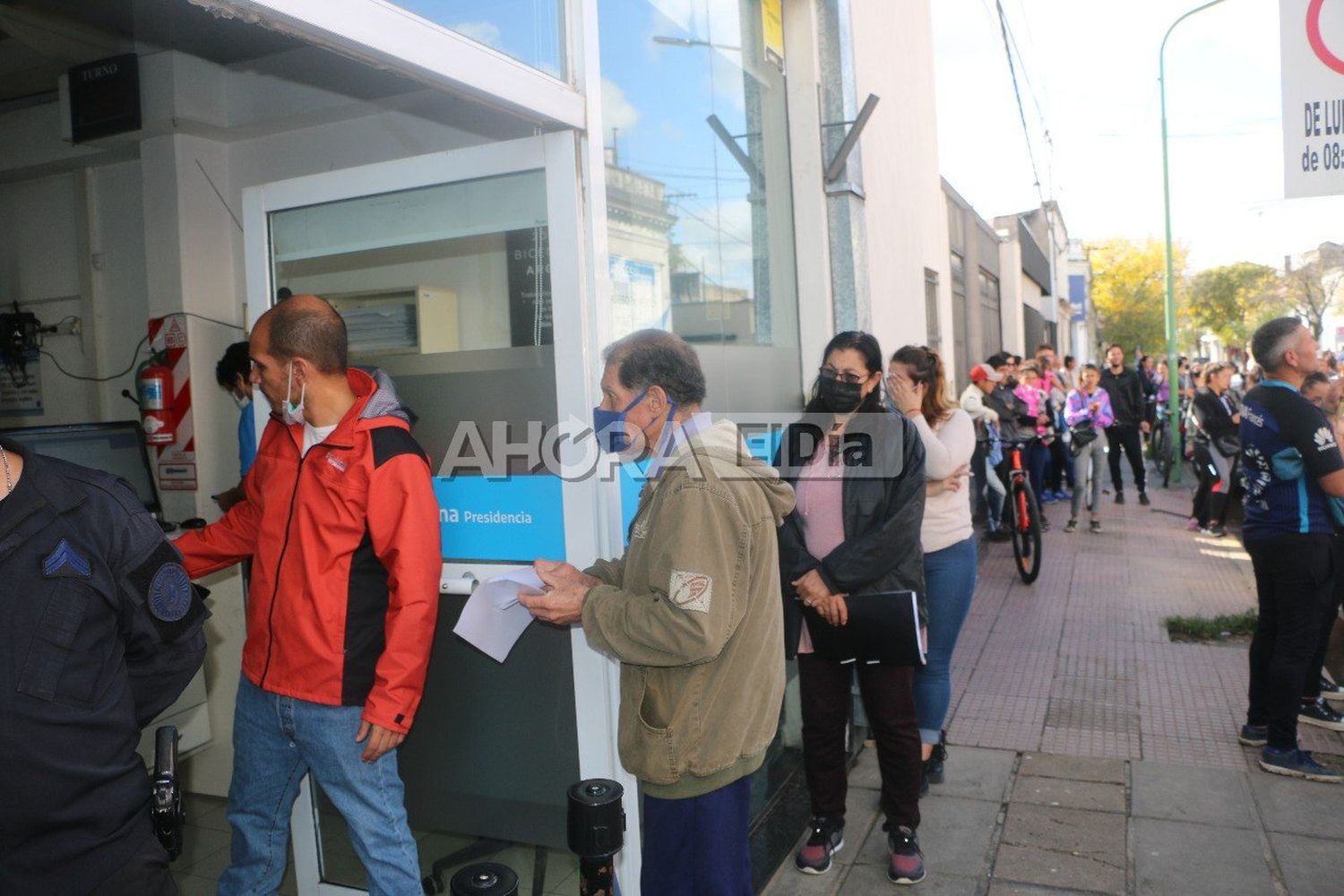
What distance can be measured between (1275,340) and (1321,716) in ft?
6.34

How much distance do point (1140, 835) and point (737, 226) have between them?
9.69 ft

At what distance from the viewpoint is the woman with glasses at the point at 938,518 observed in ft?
12.8

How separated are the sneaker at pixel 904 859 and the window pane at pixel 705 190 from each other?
1693mm

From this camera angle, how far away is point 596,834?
1.96 meters

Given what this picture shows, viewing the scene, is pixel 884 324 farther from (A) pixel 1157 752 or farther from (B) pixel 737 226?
(A) pixel 1157 752

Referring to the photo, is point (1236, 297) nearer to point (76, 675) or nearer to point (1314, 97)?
point (1314, 97)

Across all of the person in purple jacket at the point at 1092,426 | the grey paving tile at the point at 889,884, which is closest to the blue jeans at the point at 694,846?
the grey paving tile at the point at 889,884

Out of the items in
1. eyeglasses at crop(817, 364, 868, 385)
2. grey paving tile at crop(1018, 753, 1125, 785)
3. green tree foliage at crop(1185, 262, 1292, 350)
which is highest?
green tree foliage at crop(1185, 262, 1292, 350)

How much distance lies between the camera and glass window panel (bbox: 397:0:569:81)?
2359mm

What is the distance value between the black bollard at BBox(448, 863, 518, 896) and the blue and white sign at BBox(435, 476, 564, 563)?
42.7 inches

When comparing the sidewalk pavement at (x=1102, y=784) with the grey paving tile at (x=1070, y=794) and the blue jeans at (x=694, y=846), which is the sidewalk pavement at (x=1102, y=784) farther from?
the blue jeans at (x=694, y=846)

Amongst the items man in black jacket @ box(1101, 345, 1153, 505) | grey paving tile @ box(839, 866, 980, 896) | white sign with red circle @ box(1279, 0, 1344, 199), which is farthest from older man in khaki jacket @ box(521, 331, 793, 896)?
man in black jacket @ box(1101, 345, 1153, 505)

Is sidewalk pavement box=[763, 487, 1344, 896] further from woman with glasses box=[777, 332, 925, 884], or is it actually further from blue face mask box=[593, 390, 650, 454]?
blue face mask box=[593, 390, 650, 454]

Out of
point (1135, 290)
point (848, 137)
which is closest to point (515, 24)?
point (848, 137)
